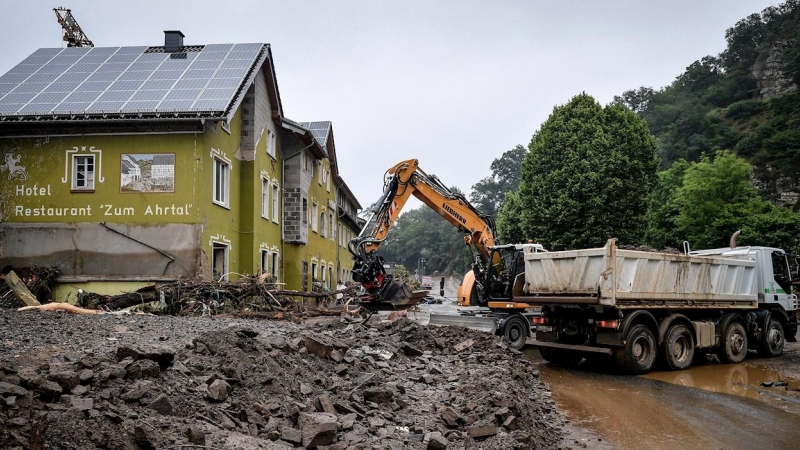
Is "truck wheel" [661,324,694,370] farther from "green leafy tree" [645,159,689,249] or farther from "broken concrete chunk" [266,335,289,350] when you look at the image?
"green leafy tree" [645,159,689,249]

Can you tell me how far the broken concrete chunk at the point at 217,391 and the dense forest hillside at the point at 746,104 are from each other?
56975 mm

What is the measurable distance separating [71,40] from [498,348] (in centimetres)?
2874

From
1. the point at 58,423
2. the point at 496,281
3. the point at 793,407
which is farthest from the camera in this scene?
the point at 496,281

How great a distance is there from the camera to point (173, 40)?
22.8 m

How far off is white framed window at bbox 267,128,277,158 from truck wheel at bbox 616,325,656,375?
53.5ft

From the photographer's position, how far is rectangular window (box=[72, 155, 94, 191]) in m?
18.2

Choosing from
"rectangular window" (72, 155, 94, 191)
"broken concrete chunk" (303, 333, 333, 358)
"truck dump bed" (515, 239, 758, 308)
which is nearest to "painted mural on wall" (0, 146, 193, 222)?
"rectangular window" (72, 155, 94, 191)

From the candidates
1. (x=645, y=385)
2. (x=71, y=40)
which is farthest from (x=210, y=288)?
(x=71, y=40)

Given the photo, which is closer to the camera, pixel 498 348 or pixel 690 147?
pixel 498 348

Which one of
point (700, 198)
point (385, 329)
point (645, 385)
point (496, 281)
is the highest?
point (700, 198)

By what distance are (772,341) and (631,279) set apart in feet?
21.4

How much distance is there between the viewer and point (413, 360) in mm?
11031

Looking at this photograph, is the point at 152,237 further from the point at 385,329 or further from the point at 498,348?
the point at 498,348

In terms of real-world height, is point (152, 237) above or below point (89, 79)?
below
